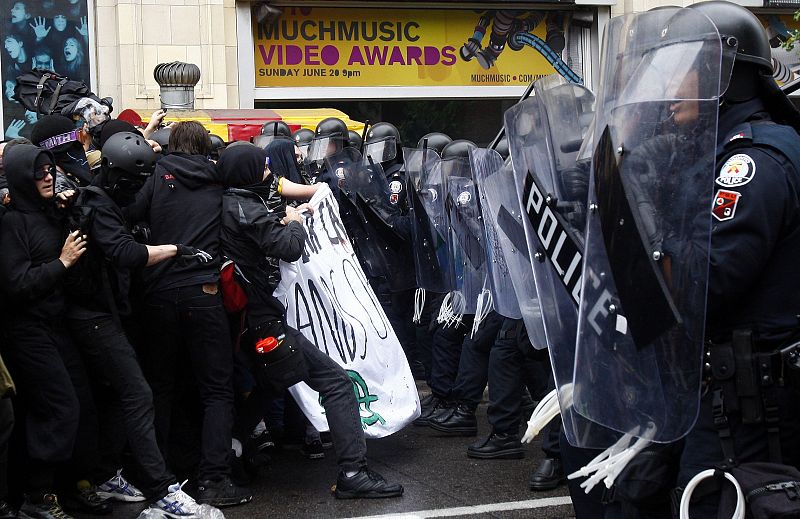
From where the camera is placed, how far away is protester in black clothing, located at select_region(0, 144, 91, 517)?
456cm

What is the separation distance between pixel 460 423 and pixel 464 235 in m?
1.21

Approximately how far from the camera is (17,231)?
459 cm

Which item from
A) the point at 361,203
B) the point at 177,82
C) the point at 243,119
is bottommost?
the point at 361,203

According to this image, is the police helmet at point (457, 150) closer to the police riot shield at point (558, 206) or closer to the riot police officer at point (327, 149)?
the riot police officer at point (327, 149)

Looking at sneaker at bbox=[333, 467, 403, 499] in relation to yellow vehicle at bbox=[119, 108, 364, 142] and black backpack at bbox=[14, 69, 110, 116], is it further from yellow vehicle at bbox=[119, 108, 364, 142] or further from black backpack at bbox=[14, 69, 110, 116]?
yellow vehicle at bbox=[119, 108, 364, 142]

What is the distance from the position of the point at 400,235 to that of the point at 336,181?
60 cm

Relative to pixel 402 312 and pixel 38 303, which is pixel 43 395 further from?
pixel 402 312

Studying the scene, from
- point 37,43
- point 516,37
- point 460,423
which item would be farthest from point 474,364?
point 516,37

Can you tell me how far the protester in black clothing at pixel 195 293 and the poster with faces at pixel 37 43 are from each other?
9550 mm

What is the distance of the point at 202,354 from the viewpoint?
5.11 metres

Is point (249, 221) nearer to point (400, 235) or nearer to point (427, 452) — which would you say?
point (427, 452)

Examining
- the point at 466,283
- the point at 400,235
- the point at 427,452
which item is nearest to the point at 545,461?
the point at 427,452

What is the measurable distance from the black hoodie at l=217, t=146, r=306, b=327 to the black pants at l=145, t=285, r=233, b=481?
197mm

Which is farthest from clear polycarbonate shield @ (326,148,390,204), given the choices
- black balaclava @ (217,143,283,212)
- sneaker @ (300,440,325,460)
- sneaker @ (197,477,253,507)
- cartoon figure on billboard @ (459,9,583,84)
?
cartoon figure on billboard @ (459,9,583,84)
